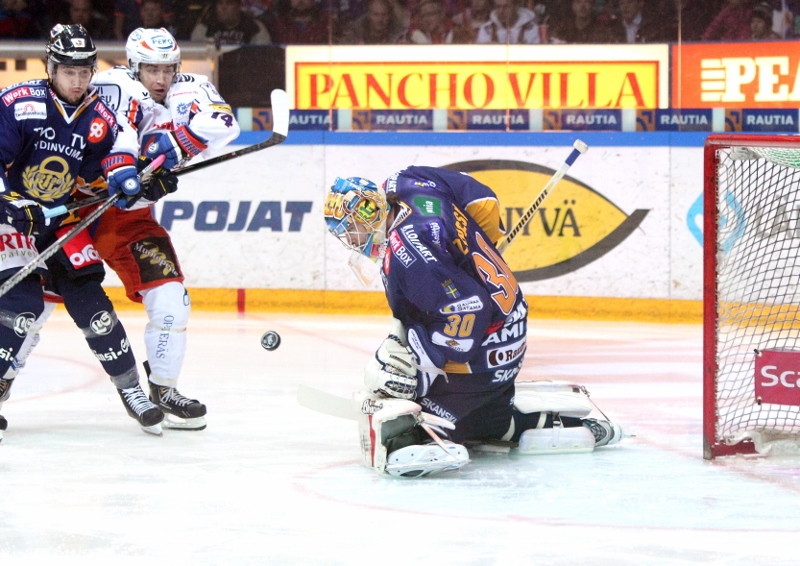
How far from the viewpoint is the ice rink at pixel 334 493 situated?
240cm

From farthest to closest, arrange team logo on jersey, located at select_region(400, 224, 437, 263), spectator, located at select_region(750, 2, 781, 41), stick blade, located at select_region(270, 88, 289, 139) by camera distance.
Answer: spectator, located at select_region(750, 2, 781, 41), stick blade, located at select_region(270, 88, 289, 139), team logo on jersey, located at select_region(400, 224, 437, 263)

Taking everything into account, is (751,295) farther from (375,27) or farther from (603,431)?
(375,27)

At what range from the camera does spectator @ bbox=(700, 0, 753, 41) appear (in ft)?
21.2

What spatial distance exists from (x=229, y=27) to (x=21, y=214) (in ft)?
12.8

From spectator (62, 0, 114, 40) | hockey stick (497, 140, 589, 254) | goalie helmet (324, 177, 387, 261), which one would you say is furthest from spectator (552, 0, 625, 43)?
goalie helmet (324, 177, 387, 261)

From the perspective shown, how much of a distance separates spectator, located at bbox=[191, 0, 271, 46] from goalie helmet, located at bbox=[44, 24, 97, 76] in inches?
143

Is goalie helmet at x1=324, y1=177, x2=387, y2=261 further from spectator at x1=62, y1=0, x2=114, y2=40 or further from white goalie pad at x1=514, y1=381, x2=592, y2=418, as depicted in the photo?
spectator at x1=62, y1=0, x2=114, y2=40

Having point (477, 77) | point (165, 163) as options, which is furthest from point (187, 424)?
point (477, 77)

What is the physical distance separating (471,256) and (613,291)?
305 cm

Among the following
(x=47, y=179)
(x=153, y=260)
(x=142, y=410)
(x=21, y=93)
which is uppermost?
(x=21, y=93)

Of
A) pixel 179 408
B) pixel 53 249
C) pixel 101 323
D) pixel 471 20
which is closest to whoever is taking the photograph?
pixel 53 249

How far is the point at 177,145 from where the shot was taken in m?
3.57

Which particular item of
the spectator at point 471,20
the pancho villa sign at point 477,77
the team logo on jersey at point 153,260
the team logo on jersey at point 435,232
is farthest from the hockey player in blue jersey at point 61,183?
the spectator at point 471,20

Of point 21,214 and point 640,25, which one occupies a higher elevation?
point 640,25
